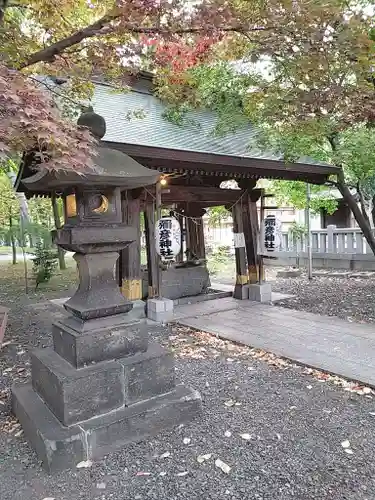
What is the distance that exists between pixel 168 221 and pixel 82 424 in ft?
12.5

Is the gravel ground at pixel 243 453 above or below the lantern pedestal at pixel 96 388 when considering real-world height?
below

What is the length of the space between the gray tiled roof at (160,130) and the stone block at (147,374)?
3.34 meters

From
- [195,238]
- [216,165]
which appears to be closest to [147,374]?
[216,165]

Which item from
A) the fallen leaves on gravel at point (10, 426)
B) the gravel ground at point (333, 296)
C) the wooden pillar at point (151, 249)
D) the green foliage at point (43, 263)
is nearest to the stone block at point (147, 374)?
the fallen leaves on gravel at point (10, 426)

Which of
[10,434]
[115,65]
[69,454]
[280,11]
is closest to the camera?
[69,454]

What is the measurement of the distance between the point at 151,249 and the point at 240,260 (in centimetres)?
222

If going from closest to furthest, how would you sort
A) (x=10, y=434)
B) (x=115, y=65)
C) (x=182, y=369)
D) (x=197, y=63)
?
(x=10, y=434)
(x=182, y=369)
(x=115, y=65)
(x=197, y=63)

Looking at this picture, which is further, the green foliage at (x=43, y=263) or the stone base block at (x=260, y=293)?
the green foliage at (x=43, y=263)

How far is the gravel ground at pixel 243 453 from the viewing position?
244 centimetres

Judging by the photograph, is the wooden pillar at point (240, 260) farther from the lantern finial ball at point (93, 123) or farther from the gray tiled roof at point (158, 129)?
the lantern finial ball at point (93, 123)

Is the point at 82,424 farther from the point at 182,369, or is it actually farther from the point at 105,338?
the point at 182,369

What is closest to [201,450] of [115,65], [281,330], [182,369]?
[182,369]

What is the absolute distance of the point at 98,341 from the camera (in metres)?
3.22

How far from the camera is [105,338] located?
10.7 ft
